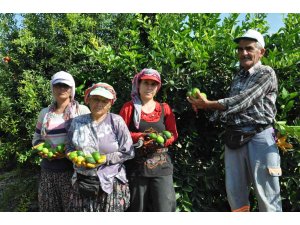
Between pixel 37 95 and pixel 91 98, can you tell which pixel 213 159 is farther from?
pixel 37 95

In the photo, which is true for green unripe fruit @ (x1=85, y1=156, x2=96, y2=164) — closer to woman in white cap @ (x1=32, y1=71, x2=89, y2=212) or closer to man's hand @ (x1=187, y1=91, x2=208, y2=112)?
woman in white cap @ (x1=32, y1=71, x2=89, y2=212)

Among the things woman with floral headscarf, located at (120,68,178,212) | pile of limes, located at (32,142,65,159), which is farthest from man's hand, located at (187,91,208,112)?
pile of limes, located at (32,142,65,159)

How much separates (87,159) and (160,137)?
25.4 inches

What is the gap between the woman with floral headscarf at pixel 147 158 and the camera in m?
3.08

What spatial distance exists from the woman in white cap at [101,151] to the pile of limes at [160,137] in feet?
0.60

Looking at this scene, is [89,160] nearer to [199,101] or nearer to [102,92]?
[102,92]

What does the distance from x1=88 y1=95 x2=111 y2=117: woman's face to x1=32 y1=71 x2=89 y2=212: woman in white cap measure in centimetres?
27

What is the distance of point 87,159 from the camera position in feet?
9.12

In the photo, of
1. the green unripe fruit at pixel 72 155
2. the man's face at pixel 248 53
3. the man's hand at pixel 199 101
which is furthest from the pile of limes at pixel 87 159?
the man's face at pixel 248 53

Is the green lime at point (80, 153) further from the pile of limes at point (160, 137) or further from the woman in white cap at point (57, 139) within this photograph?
the pile of limes at point (160, 137)

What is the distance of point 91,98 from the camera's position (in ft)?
9.77

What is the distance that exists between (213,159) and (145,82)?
1.28 metres

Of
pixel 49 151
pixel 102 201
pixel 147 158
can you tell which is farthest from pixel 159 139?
pixel 49 151

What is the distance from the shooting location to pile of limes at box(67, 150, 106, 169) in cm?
278
